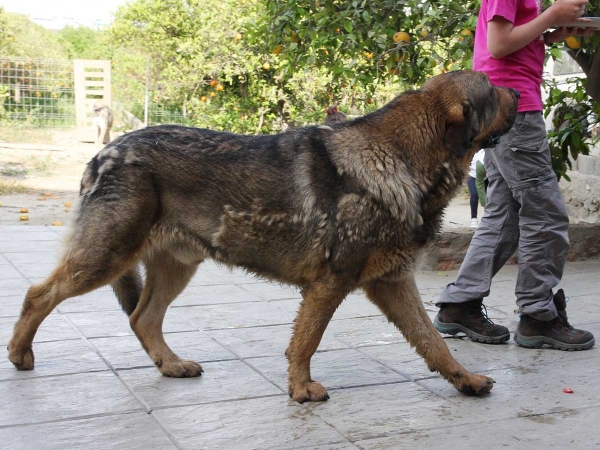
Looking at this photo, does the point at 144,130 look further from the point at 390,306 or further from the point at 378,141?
the point at 390,306

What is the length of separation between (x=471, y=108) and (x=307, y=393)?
1.69 m

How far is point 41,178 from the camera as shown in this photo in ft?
51.0

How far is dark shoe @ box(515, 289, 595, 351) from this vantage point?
4973 mm

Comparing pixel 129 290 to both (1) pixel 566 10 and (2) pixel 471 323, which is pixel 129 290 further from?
(1) pixel 566 10

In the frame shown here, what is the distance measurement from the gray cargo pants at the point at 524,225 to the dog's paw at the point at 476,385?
100 centimetres

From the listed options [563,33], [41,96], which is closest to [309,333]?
[563,33]

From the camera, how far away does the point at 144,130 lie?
4434 millimetres

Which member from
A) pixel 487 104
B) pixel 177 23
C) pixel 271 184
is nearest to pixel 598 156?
pixel 487 104

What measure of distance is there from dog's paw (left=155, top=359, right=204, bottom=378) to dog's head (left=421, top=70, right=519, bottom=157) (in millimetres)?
1849

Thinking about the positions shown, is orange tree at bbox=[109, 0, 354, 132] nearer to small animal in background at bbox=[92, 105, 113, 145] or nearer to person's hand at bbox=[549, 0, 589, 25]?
small animal in background at bbox=[92, 105, 113, 145]

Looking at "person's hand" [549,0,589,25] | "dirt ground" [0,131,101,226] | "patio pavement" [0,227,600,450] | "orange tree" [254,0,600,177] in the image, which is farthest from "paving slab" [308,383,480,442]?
"dirt ground" [0,131,101,226]

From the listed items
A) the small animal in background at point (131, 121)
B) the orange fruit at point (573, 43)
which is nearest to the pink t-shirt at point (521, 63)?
the orange fruit at point (573, 43)

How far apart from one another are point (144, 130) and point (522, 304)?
102 inches

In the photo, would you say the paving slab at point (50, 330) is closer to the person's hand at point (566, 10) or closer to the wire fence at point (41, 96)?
the person's hand at point (566, 10)
